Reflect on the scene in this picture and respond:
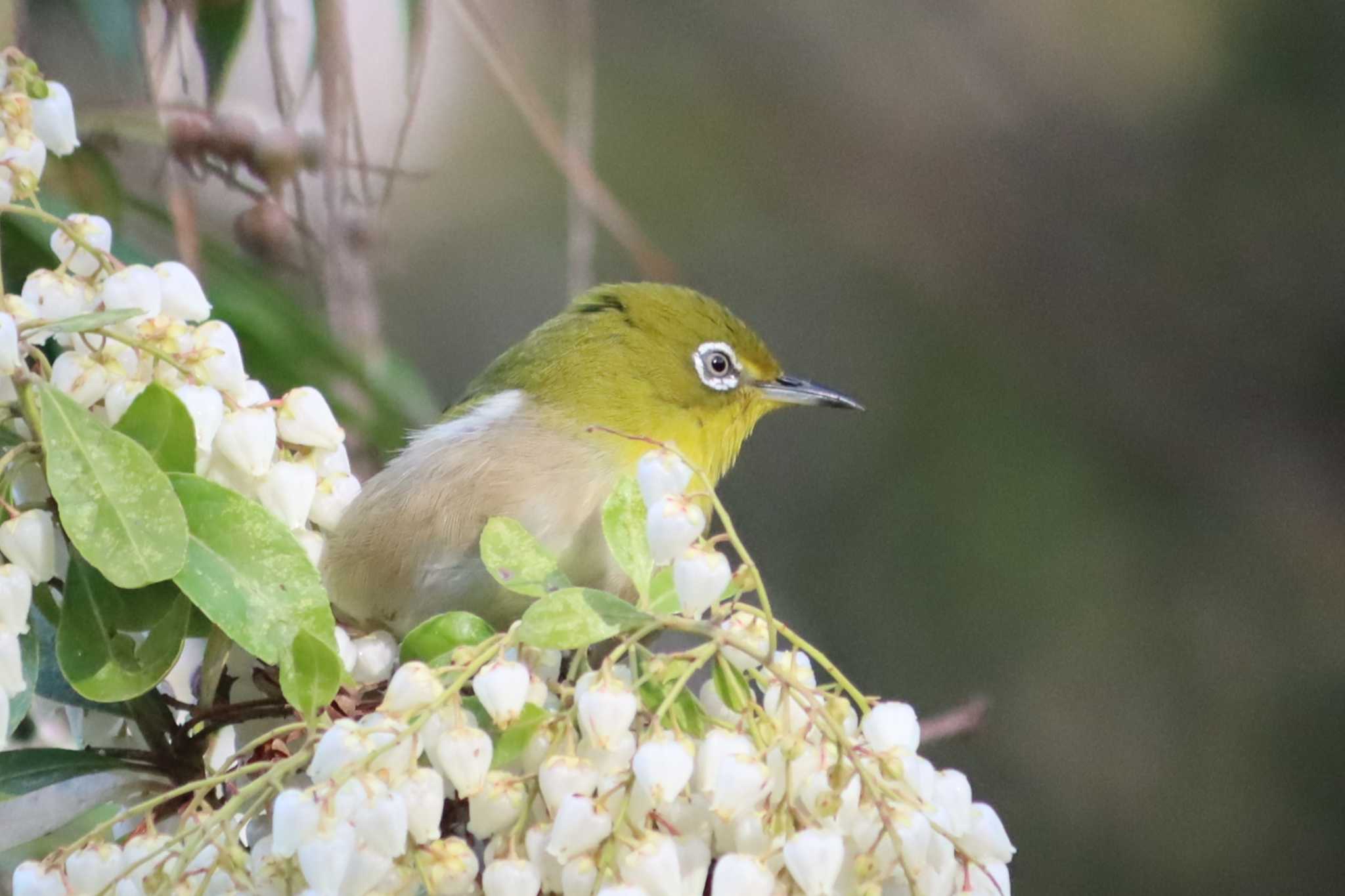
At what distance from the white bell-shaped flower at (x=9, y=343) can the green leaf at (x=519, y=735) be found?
38 cm

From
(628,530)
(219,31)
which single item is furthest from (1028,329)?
(628,530)

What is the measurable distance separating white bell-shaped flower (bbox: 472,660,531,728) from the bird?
0.33m

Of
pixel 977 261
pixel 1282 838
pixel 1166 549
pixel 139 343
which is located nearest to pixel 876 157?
pixel 977 261

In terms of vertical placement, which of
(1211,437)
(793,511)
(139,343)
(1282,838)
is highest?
(139,343)

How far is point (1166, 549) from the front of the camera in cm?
455

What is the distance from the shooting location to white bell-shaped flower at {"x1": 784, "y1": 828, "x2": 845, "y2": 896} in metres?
0.79

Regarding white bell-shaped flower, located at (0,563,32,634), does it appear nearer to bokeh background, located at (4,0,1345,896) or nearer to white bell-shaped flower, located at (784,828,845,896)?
white bell-shaped flower, located at (784,828,845,896)

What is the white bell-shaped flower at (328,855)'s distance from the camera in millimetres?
763

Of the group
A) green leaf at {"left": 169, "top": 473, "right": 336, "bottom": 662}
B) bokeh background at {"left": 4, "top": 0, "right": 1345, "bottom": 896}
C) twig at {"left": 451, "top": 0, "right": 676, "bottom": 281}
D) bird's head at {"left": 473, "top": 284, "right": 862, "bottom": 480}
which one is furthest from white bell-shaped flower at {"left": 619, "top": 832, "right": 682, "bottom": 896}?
bokeh background at {"left": 4, "top": 0, "right": 1345, "bottom": 896}

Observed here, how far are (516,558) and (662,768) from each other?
216 millimetres

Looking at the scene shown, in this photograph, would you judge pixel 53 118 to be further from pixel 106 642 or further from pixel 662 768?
pixel 662 768

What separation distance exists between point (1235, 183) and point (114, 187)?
384 cm

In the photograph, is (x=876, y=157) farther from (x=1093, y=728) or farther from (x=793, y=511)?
(x=1093, y=728)

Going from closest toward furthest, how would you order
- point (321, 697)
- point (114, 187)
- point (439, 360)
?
point (321, 697) < point (114, 187) < point (439, 360)
